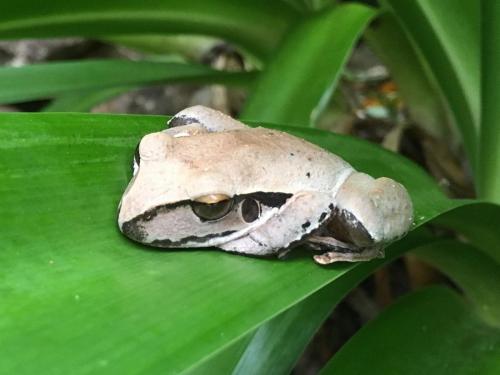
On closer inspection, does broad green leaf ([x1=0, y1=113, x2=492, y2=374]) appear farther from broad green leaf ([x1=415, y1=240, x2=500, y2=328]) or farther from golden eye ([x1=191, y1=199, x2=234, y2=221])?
broad green leaf ([x1=415, y1=240, x2=500, y2=328])

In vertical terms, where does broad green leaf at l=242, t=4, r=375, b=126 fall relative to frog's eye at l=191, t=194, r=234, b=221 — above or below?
above

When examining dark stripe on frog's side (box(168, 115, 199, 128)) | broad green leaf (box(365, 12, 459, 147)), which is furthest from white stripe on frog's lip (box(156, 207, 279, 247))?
broad green leaf (box(365, 12, 459, 147))

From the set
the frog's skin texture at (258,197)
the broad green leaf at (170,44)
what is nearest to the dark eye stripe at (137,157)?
the frog's skin texture at (258,197)

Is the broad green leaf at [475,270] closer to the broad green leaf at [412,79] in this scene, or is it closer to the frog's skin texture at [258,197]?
the frog's skin texture at [258,197]

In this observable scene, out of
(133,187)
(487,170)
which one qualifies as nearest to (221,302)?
(133,187)

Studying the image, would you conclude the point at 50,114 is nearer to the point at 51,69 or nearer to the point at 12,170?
the point at 12,170

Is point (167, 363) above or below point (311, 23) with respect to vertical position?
below

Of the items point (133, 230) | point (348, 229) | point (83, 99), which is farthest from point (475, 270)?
point (83, 99)
